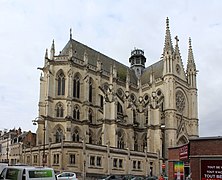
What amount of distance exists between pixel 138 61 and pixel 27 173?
68804 mm

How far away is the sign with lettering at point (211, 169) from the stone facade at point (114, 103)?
23.4m

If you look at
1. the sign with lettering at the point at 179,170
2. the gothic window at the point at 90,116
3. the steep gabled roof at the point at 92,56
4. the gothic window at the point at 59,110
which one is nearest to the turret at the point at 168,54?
the steep gabled roof at the point at 92,56

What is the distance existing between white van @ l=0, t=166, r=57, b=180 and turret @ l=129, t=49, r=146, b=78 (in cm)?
6262

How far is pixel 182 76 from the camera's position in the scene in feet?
232

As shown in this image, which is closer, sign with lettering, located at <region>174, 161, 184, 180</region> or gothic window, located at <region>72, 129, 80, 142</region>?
sign with lettering, located at <region>174, 161, 184, 180</region>

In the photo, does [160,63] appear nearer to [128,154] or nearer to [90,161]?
[128,154]

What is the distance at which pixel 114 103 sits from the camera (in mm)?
53188

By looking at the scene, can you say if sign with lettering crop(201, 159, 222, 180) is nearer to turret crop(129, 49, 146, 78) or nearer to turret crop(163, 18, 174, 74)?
turret crop(163, 18, 174, 74)

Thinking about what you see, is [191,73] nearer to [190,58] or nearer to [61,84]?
[190,58]

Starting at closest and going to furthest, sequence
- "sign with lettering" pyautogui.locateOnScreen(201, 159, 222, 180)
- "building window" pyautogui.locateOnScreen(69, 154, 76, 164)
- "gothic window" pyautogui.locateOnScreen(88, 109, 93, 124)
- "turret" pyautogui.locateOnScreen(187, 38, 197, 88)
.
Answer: "sign with lettering" pyautogui.locateOnScreen(201, 159, 222, 180) < "building window" pyautogui.locateOnScreen(69, 154, 76, 164) < "gothic window" pyautogui.locateOnScreen(88, 109, 93, 124) < "turret" pyautogui.locateOnScreen(187, 38, 197, 88)

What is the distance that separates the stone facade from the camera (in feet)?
172

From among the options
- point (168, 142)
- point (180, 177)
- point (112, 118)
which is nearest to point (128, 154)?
point (112, 118)

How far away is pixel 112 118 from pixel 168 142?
48.3ft

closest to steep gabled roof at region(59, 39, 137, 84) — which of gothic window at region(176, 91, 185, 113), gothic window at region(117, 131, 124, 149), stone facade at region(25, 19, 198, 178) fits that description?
stone facade at region(25, 19, 198, 178)
